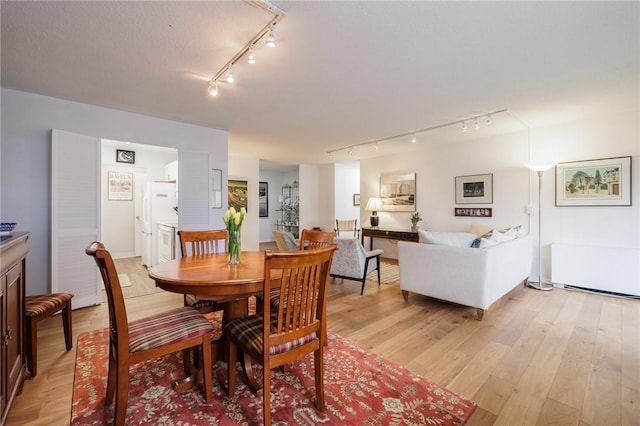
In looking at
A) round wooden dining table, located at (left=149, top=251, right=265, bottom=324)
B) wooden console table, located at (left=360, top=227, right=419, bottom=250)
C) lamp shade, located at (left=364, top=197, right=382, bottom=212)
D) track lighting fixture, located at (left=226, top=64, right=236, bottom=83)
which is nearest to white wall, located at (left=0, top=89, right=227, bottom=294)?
track lighting fixture, located at (left=226, top=64, right=236, bottom=83)

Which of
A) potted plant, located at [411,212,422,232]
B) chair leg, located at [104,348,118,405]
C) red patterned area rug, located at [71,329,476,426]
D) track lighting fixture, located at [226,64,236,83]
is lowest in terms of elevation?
red patterned area rug, located at [71,329,476,426]

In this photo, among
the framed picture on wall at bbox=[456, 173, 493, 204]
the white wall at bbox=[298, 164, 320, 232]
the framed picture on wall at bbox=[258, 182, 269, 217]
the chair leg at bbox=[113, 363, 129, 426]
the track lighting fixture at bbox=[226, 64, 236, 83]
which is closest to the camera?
the chair leg at bbox=[113, 363, 129, 426]

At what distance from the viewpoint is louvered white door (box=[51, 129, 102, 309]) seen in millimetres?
3047

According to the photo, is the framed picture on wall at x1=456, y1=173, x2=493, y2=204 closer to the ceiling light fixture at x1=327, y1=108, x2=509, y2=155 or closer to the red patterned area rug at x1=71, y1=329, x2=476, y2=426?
the ceiling light fixture at x1=327, y1=108, x2=509, y2=155

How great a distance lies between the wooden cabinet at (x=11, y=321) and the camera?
148cm

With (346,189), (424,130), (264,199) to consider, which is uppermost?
(424,130)

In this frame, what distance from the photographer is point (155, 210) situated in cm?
534

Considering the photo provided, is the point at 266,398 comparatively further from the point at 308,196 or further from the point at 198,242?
the point at 308,196

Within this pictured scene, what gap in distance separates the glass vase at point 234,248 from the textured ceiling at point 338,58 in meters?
1.41

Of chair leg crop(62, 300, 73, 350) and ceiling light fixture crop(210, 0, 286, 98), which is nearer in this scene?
ceiling light fixture crop(210, 0, 286, 98)

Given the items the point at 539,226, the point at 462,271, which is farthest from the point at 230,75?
the point at 539,226

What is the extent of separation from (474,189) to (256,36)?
4.53 meters

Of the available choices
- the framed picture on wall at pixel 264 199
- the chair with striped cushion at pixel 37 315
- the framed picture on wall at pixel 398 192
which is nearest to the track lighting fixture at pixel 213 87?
the chair with striped cushion at pixel 37 315

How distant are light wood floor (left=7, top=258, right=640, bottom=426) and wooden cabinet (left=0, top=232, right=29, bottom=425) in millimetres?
136
